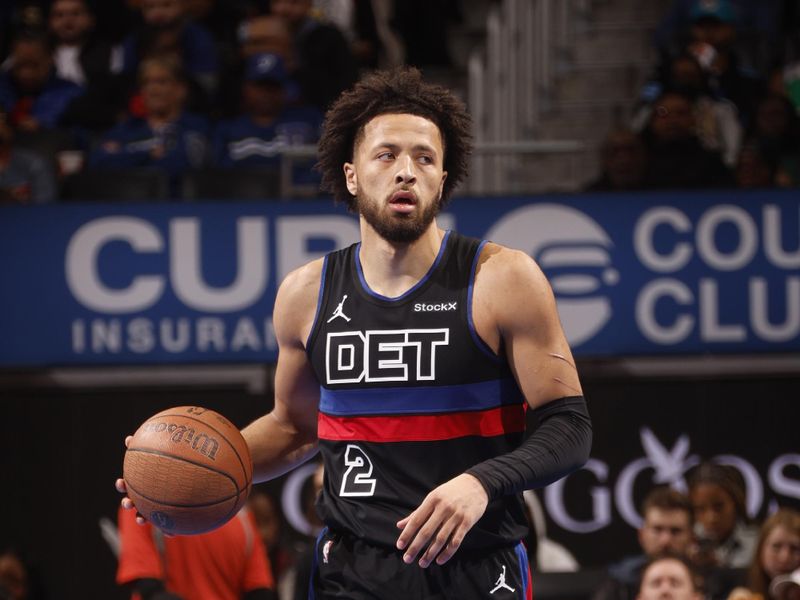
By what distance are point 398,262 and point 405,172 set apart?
27 cm

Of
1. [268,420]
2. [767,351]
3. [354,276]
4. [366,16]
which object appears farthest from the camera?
[366,16]

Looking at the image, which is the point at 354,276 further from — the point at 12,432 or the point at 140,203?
the point at 12,432

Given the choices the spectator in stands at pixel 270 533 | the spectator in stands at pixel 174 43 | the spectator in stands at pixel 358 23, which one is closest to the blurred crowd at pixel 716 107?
the spectator in stands at pixel 358 23

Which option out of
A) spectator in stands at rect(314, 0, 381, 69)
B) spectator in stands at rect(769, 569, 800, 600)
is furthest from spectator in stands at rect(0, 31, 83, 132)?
spectator in stands at rect(769, 569, 800, 600)

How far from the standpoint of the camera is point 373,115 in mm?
3955

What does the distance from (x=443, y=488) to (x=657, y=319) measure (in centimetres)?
452

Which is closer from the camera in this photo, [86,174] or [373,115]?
[373,115]

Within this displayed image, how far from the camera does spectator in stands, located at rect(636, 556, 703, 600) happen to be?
21.1ft

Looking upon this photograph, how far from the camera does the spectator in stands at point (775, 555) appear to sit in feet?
22.3

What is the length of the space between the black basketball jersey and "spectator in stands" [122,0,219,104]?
20.4 feet

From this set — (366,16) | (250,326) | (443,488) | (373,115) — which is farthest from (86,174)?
(443,488)

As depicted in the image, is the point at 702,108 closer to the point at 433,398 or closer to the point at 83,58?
the point at 83,58

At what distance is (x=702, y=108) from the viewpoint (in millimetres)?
9023

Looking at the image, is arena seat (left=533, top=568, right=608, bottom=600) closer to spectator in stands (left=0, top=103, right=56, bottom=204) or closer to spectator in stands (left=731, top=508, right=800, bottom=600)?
spectator in stands (left=731, top=508, right=800, bottom=600)
